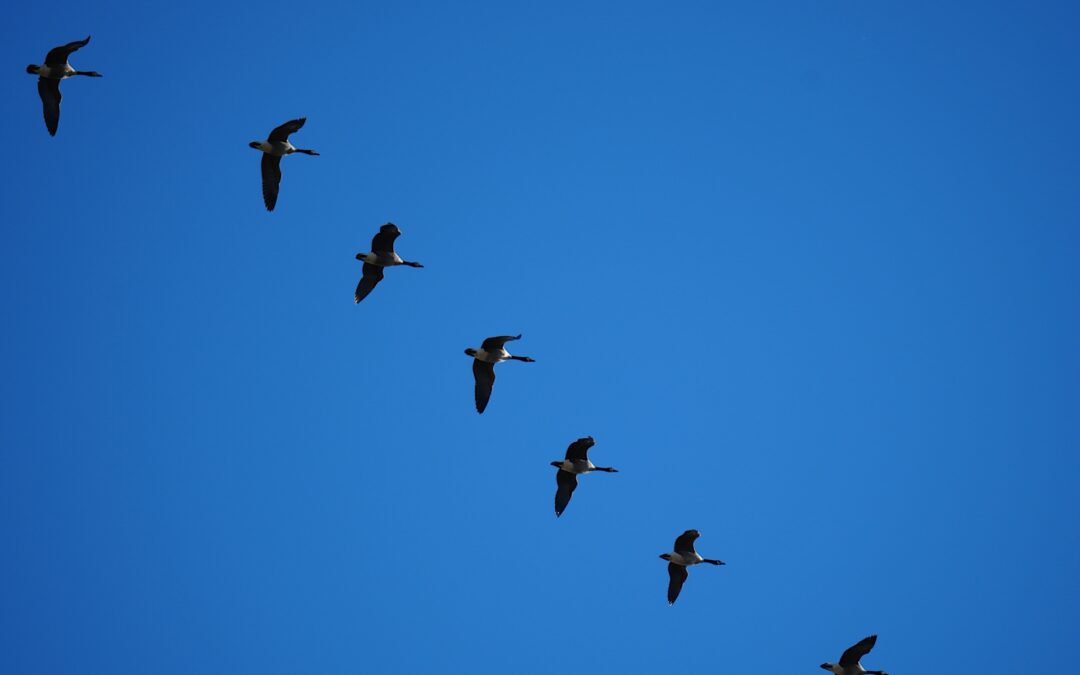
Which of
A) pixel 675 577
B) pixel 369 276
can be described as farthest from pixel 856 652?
pixel 369 276

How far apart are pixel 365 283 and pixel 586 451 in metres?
7.01

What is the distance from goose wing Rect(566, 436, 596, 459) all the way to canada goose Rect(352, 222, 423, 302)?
6122mm

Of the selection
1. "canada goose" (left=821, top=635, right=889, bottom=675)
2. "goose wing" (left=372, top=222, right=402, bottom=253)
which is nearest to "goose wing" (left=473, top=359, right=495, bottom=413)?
"goose wing" (left=372, top=222, right=402, bottom=253)

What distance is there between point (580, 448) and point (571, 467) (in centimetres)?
61

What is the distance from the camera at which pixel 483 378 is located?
28.3 metres

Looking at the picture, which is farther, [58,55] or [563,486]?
[563,486]

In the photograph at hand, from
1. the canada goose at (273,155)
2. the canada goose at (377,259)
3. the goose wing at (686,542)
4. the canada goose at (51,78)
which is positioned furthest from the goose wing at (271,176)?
the goose wing at (686,542)

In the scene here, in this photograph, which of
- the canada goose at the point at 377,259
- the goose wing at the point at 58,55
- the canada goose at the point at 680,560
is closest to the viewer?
the goose wing at the point at 58,55

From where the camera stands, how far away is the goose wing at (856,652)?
2711 centimetres

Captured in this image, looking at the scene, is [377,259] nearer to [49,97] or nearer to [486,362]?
[486,362]

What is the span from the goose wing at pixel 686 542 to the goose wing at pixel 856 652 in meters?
4.54

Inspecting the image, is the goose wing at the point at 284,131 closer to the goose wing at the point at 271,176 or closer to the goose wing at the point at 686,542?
the goose wing at the point at 271,176

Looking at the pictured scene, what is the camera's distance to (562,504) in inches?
1153

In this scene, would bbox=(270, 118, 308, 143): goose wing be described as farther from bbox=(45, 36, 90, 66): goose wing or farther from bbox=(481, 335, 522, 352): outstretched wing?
bbox=(481, 335, 522, 352): outstretched wing
